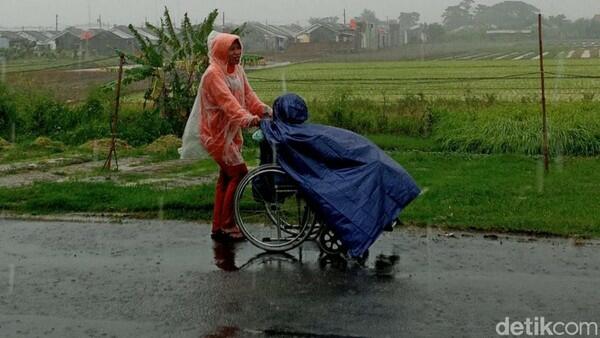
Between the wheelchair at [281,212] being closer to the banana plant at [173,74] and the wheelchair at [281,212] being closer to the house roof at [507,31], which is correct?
the banana plant at [173,74]

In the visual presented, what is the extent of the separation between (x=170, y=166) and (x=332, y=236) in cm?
588

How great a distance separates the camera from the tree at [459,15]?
2469 inches

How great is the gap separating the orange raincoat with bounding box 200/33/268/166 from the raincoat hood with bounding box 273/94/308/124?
33cm

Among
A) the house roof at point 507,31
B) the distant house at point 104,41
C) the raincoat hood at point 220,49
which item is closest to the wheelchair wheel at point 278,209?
the raincoat hood at point 220,49

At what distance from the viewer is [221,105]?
8.37 m

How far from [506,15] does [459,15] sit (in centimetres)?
415

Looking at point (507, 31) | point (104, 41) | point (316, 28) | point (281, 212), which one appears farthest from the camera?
point (104, 41)

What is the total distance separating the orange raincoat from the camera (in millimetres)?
8383

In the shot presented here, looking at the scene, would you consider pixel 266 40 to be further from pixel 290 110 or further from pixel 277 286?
pixel 277 286

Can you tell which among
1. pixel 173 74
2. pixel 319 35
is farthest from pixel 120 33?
pixel 173 74

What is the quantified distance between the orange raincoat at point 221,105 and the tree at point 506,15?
4482cm

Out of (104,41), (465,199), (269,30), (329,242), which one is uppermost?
(269,30)

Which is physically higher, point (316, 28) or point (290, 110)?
point (316, 28)

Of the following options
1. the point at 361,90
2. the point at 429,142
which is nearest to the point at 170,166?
the point at 429,142
